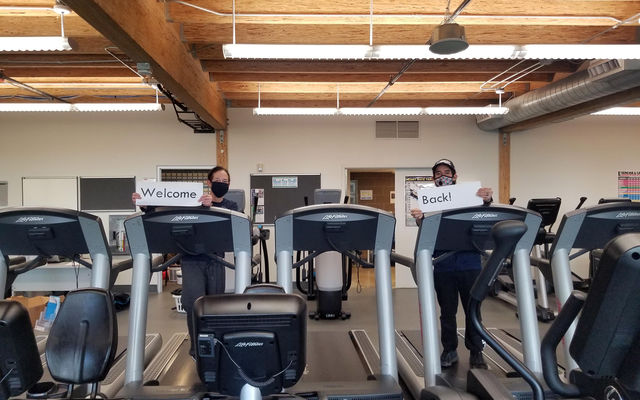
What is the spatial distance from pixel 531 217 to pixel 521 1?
2.24m

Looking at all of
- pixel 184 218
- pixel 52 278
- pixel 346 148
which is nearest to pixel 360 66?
pixel 346 148

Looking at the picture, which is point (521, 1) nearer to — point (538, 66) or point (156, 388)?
point (538, 66)

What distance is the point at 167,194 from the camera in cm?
237

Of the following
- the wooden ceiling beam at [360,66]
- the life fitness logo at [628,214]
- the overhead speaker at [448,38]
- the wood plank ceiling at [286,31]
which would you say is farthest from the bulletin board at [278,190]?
the life fitness logo at [628,214]

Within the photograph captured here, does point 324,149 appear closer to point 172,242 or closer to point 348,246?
point 348,246

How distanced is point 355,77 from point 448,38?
2.24 metres

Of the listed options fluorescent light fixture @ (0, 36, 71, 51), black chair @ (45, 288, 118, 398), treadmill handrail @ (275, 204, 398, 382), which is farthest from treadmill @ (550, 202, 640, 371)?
fluorescent light fixture @ (0, 36, 71, 51)

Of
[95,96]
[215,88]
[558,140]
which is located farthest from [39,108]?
[558,140]

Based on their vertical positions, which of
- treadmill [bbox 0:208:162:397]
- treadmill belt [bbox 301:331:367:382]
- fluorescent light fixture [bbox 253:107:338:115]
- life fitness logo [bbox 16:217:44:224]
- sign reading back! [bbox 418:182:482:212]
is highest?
fluorescent light fixture [bbox 253:107:338:115]

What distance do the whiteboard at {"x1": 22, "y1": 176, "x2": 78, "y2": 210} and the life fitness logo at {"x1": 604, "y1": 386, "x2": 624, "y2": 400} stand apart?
7.24 metres

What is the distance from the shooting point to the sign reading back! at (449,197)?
2.23 metres

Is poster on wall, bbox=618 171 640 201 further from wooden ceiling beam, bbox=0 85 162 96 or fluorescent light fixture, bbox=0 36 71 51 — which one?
fluorescent light fixture, bbox=0 36 71 51

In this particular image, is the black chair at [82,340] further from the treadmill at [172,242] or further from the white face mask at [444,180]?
the white face mask at [444,180]

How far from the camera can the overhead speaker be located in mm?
2791
